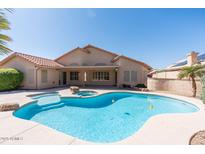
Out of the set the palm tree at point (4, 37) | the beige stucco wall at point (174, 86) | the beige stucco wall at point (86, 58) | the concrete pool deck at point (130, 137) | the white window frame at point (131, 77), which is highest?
the beige stucco wall at point (86, 58)

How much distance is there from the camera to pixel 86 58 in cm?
2364

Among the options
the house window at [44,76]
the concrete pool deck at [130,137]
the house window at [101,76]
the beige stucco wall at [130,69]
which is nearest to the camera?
the concrete pool deck at [130,137]

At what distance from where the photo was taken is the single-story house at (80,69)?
55.8 feet

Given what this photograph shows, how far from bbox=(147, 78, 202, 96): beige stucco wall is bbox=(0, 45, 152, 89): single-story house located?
254 centimetres

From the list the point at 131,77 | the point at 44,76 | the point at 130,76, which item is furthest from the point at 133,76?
the point at 44,76

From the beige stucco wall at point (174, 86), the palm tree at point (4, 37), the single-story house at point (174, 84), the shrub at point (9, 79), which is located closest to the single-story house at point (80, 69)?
the shrub at point (9, 79)

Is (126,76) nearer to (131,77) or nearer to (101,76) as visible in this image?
(131,77)

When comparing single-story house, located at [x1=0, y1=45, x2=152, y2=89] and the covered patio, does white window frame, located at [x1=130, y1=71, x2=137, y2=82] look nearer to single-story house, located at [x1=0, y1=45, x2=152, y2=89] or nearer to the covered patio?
single-story house, located at [x1=0, y1=45, x2=152, y2=89]

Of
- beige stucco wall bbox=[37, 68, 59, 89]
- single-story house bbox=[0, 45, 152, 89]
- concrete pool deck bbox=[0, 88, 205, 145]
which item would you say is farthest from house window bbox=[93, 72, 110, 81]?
concrete pool deck bbox=[0, 88, 205, 145]

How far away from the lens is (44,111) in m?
9.06

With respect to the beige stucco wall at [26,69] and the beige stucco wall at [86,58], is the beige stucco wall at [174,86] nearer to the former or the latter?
the beige stucco wall at [86,58]

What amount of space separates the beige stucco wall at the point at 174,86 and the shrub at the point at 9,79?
20.3 m
